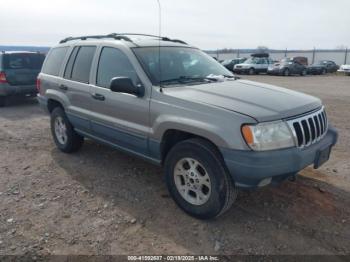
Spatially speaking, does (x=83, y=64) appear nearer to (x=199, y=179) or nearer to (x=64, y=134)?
(x=64, y=134)

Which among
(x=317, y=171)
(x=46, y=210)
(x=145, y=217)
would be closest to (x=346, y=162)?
(x=317, y=171)

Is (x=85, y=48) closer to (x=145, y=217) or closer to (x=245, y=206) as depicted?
(x=145, y=217)

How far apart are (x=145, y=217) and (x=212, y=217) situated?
0.73m

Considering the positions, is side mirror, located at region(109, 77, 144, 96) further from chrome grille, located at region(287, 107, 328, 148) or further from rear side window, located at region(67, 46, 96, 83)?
chrome grille, located at region(287, 107, 328, 148)

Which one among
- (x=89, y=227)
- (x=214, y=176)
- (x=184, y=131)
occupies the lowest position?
(x=89, y=227)

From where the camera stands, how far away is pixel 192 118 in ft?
10.9

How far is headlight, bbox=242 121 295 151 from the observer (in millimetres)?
2988

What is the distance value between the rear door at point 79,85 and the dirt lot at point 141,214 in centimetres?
75

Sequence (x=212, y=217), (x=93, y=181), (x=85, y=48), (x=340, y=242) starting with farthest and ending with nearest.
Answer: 1. (x=85, y=48)
2. (x=93, y=181)
3. (x=212, y=217)
4. (x=340, y=242)

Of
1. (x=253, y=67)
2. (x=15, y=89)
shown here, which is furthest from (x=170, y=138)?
(x=253, y=67)

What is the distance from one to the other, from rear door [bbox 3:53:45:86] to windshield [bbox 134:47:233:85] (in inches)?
284

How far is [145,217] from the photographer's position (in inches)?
142

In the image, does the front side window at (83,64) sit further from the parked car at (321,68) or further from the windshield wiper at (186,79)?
the parked car at (321,68)

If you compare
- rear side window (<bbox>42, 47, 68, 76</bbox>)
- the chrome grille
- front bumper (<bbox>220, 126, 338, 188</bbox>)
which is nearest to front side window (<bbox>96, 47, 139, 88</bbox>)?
rear side window (<bbox>42, 47, 68, 76</bbox>)
